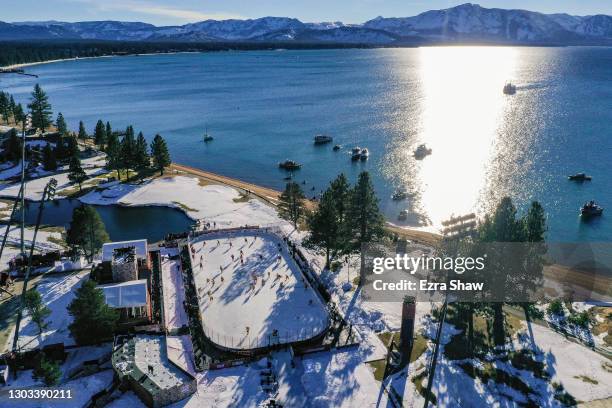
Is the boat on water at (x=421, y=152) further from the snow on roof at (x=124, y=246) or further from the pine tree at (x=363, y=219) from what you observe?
the snow on roof at (x=124, y=246)

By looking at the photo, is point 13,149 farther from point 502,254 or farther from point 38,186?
point 502,254

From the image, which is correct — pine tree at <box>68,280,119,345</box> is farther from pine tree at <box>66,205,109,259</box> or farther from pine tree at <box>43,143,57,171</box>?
pine tree at <box>43,143,57,171</box>

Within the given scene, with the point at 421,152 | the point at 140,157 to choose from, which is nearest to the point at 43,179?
the point at 140,157

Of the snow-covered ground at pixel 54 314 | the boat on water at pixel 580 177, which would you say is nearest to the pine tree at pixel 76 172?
the snow-covered ground at pixel 54 314

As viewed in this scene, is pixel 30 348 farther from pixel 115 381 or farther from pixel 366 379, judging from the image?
pixel 366 379

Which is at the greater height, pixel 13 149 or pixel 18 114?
pixel 18 114
